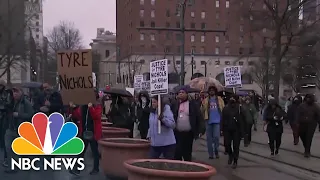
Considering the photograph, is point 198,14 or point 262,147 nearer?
point 262,147

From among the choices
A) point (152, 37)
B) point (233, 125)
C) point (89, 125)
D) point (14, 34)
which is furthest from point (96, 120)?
point (152, 37)

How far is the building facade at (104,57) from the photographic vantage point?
4148 inches

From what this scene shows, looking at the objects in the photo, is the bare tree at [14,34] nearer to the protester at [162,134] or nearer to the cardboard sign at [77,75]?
the cardboard sign at [77,75]

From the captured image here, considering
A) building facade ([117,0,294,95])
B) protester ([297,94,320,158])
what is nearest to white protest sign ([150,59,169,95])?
protester ([297,94,320,158])

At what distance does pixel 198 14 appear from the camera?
97000 mm

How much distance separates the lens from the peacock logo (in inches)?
383

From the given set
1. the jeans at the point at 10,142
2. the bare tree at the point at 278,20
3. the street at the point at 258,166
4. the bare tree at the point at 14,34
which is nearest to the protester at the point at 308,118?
the street at the point at 258,166

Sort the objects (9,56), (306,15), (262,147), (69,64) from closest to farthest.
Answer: (69,64) → (262,147) → (306,15) → (9,56)

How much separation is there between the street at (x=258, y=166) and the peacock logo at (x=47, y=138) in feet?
1.72

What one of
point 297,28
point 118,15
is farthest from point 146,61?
point 297,28

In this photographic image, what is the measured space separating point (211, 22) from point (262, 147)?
82.3 meters

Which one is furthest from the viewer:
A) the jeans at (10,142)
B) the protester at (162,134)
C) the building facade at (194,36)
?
the building facade at (194,36)

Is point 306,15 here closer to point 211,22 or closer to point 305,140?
point 305,140

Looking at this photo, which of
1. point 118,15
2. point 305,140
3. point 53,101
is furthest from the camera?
point 118,15
